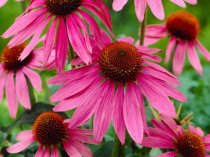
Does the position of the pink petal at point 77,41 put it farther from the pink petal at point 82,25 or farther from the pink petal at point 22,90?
the pink petal at point 22,90

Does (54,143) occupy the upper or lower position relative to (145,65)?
lower

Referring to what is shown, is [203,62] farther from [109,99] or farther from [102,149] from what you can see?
[109,99]

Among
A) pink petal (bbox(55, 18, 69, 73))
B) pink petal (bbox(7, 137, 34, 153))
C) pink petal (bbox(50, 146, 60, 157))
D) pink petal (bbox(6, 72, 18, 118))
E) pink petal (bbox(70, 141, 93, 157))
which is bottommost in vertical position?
pink petal (bbox(7, 137, 34, 153))

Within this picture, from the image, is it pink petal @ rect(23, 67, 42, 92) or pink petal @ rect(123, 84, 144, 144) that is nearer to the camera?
pink petal @ rect(123, 84, 144, 144)

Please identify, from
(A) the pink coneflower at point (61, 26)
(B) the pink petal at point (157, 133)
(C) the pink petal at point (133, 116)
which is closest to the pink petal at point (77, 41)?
(A) the pink coneflower at point (61, 26)

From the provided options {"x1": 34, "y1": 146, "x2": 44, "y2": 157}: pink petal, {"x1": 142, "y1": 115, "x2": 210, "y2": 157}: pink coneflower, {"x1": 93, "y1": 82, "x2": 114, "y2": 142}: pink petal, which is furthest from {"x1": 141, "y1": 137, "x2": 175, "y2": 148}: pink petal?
{"x1": 34, "y1": 146, "x2": 44, "y2": 157}: pink petal

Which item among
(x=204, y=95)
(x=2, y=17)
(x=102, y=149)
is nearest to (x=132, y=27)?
(x=2, y=17)

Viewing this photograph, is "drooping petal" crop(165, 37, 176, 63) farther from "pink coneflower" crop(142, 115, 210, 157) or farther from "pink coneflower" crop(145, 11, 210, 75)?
"pink coneflower" crop(142, 115, 210, 157)

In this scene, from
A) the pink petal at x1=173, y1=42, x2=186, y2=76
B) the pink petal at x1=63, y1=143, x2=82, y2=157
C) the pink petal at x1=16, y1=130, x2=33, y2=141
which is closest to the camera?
the pink petal at x1=63, y1=143, x2=82, y2=157
